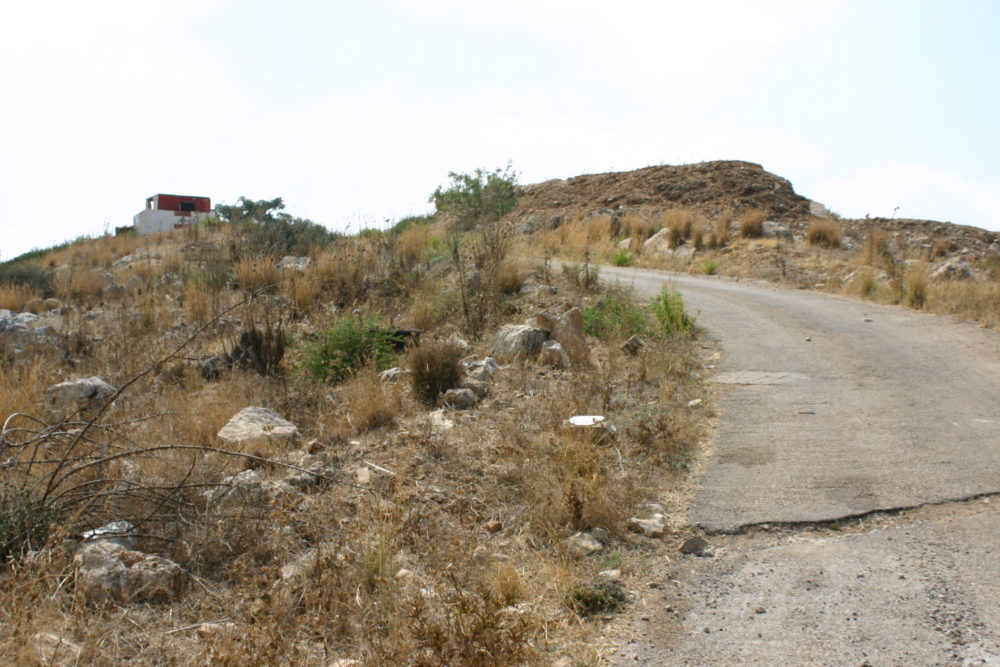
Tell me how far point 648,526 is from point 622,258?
13641mm

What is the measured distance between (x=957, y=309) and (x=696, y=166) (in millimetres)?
16334

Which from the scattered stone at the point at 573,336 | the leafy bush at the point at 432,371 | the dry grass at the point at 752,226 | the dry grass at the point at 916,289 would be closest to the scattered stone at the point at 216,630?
the leafy bush at the point at 432,371

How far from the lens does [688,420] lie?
6.07 metres

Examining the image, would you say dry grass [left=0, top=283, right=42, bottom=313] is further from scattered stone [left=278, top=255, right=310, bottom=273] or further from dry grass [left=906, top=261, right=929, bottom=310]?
dry grass [left=906, top=261, right=929, bottom=310]

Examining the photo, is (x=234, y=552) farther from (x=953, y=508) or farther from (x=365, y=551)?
(x=953, y=508)

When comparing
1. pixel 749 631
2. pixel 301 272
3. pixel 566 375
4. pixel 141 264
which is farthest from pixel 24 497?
pixel 141 264

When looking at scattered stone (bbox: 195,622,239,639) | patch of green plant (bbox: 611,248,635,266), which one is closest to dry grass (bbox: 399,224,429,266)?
patch of green plant (bbox: 611,248,635,266)

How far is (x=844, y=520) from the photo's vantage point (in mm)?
4242

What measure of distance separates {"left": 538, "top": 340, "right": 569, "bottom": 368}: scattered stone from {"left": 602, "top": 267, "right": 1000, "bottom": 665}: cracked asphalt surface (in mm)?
1540

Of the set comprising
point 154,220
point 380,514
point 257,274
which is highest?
point 154,220

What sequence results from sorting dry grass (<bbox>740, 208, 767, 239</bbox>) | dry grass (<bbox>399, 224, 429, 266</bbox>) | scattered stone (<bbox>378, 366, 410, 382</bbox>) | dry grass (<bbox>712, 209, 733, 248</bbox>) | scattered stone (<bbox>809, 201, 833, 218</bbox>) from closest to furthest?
scattered stone (<bbox>378, 366, 410, 382</bbox>)
dry grass (<bbox>399, 224, 429, 266</bbox>)
dry grass (<bbox>712, 209, 733, 248</bbox>)
dry grass (<bbox>740, 208, 767, 239</bbox>)
scattered stone (<bbox>809, 201, 833, 218</bbox>)

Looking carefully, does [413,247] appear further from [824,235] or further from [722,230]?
[824,235]

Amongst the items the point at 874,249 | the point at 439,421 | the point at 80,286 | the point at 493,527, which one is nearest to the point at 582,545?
the point at 493,527

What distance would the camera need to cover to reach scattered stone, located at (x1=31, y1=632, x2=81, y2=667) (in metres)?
2.80
